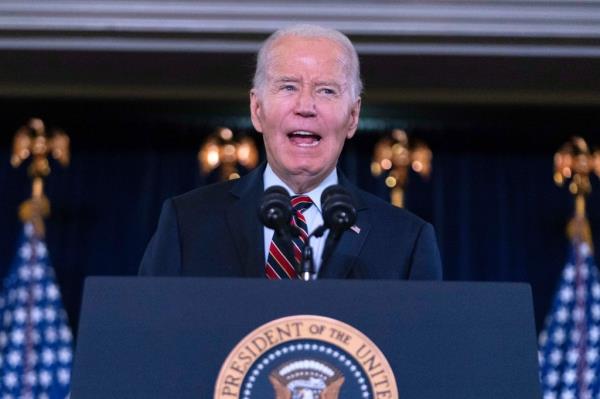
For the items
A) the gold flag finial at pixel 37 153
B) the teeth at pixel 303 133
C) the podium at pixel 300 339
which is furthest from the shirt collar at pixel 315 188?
the gold flag finial at pixel 37 153

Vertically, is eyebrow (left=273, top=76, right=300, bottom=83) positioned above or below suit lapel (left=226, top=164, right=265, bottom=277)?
above

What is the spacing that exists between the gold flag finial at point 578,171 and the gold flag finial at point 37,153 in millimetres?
3324

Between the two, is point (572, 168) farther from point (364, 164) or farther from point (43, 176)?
point (43, 176)

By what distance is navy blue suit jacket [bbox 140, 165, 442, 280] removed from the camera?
1.81 metres

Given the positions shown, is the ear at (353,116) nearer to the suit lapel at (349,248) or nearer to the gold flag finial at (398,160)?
the suit lapel at (349,248)

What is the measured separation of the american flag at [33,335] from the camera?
6477 mm

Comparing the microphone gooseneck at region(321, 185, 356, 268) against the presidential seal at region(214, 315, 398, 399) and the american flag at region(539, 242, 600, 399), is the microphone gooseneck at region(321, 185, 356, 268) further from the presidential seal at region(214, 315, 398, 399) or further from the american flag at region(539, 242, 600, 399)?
the american flag at region(539, 242, 600, 399)

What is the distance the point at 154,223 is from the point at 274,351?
598 cm

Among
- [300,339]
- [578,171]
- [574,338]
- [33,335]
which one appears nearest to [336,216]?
[300,339]

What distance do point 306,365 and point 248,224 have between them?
544 mm

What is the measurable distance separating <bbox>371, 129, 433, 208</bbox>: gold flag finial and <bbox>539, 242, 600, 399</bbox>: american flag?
3.86 feet

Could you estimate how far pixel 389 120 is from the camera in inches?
288

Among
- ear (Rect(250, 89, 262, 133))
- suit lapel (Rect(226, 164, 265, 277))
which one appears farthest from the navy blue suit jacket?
ear (Rect(250, 89, 262, 133))

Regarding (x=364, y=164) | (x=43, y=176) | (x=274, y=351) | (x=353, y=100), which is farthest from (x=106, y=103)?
(x=274, y=351)
